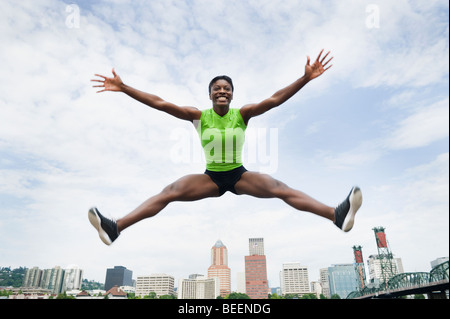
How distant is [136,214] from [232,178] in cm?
163

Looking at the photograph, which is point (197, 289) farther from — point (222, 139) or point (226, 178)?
point (222, 139)

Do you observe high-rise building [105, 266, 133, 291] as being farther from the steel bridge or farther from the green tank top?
the green tank top

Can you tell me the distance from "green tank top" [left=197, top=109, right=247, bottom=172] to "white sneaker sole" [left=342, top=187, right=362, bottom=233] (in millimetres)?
1822

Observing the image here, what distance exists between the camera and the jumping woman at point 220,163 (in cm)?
496

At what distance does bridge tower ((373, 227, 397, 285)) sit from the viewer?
9038 cm

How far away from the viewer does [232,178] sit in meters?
5.27

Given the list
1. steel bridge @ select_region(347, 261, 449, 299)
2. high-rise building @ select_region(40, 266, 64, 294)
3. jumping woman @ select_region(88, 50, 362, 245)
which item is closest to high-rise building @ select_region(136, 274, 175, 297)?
high-rise building @ select_region(40, 266, 64, 294)

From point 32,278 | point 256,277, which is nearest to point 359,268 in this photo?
point 256,277

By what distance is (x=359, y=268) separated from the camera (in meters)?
118

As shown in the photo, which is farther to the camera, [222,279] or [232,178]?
[222,279]

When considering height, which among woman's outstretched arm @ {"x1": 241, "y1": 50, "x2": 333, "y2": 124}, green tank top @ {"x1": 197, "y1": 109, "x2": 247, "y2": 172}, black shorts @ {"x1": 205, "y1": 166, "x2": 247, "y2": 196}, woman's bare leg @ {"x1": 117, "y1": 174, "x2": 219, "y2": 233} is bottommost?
woman's bare leg @ {"x1": 117, "y1": 174, "x2": 219, "y2": 233}

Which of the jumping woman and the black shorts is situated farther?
the black shorts
